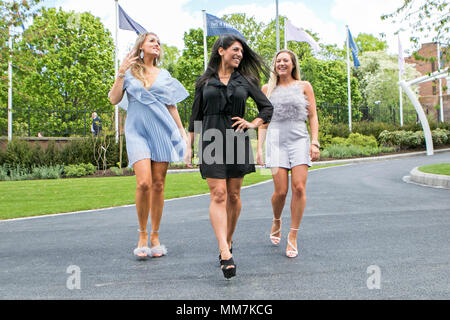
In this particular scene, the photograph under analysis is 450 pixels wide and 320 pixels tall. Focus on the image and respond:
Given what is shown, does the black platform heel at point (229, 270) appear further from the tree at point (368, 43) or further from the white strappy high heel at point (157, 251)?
the tree at point (368, 43)

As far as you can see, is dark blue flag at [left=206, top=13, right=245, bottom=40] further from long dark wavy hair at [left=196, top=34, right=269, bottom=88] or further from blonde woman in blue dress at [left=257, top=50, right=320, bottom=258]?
long dark wavy hair at [left=196, top=34, right=269, bottom=88]

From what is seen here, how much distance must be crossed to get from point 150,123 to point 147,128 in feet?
0.20

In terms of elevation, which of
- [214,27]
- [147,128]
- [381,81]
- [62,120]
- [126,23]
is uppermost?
[381,81]

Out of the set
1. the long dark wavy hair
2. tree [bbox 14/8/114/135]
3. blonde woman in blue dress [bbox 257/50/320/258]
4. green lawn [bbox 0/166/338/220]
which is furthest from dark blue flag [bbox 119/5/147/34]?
the long dark wavy hair

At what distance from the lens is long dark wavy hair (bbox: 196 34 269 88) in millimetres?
4066

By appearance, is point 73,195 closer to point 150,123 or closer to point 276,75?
point 150,123

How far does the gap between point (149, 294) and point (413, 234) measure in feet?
11.8

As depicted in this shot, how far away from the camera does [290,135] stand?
4.79 m

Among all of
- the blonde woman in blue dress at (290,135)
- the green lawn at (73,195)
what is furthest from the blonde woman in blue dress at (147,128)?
the green lawn at (73,195)

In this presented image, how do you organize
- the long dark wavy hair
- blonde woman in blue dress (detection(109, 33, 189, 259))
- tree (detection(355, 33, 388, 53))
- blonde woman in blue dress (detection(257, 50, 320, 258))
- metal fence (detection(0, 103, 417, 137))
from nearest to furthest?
the long dark wavy hair, blonde woman in blue dress (detection(109, 33, 189, 259)), blonde woman in blue dress (detection(257, 50, 320, 258)), metal fence (detection(0, 103, 417, 137)), tree (detection(355, 33, 388, 53))

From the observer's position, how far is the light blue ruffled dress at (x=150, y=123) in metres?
4.60

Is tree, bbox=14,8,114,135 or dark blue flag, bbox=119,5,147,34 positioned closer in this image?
dark blue flag, bbox=119,5,147,34

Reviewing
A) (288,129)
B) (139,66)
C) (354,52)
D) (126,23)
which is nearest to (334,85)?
(354,52)
